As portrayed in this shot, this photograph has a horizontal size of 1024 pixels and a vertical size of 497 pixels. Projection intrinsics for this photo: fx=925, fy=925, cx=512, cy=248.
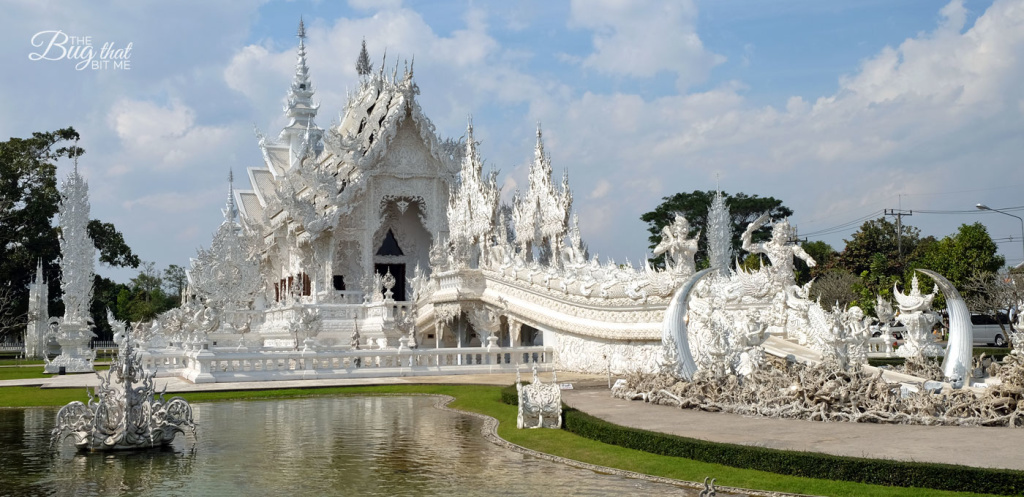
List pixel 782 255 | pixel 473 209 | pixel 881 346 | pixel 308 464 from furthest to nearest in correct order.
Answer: pixel 473 209, pixel 881 346, pixel 782 255, pixel 308 464

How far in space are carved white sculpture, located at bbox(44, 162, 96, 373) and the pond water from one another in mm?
13543

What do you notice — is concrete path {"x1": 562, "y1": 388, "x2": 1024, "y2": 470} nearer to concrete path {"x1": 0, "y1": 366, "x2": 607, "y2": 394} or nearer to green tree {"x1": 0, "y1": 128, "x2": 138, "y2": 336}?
concrete path {"x1": 0, "y1": 366, "x2": 607, "y2": 394}

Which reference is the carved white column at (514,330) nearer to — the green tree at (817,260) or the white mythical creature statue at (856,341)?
the white mythical creature statue at (856,341)

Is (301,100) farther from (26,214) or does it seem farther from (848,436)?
(848,436)

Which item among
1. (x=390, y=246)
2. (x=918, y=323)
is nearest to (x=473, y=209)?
(x=390, y=246)

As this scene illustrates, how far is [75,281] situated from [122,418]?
19.3 metres

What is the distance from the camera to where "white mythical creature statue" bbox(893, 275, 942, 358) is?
17641 mm

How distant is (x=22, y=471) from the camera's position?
8938mm

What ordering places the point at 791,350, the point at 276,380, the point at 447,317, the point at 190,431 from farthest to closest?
the point at 447,317 < the point at 276,380 < the point at 791,350 < the point at 190,431

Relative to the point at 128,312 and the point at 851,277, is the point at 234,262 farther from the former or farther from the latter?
the point at 128,312

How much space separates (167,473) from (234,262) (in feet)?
80.8

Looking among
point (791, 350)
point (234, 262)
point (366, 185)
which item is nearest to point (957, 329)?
point (791, 350)

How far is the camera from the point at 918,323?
17938 mm

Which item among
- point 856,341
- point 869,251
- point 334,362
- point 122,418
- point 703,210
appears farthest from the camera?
point 703,210
